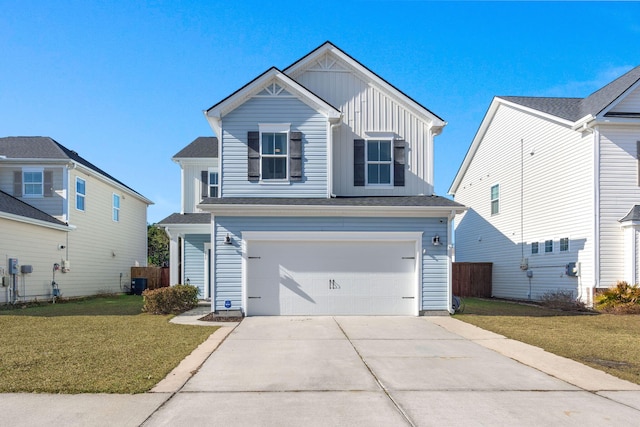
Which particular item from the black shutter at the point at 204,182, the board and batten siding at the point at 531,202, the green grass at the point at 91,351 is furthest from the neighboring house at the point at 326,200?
the board and batten siding at the point at 531,202

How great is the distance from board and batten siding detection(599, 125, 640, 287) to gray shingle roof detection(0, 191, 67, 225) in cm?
1902

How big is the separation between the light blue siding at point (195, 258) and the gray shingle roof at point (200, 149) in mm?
3091

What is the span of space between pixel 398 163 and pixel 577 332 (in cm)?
648

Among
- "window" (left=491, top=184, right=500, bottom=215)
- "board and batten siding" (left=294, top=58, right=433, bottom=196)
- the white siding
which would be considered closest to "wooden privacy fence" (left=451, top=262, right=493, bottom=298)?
"window" (left=491, top=184, right=500, bottom=215)

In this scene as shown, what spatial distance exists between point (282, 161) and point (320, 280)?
3499mm

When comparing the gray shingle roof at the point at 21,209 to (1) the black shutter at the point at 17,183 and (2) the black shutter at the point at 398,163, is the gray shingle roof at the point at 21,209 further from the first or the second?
(2) the black shutter at the point at 398,163

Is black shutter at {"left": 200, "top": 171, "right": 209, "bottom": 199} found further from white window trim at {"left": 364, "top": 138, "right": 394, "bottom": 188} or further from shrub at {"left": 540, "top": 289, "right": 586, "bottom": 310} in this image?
shrub at {"left": 540, "top": 289, "right": 586, "bottom": 310}

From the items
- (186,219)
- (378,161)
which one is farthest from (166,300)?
(378,161)

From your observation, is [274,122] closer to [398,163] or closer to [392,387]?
[398,163]

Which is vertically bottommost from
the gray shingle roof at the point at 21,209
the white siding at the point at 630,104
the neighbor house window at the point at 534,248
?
the neighbor house window at the point at 534,248

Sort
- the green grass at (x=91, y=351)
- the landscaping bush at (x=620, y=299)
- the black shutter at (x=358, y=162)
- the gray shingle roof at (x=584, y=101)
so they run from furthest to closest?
the gray shingle roof at (x=584, y=101), the black shutter at (x=358, y=162), the landscaping bush at (x=620, y=299), the green grass at (x=91, y=351)

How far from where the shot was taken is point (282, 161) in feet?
46.2

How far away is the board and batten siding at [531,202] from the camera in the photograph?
16.3 meters

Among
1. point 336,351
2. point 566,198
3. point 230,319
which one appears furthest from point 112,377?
point 566,198
